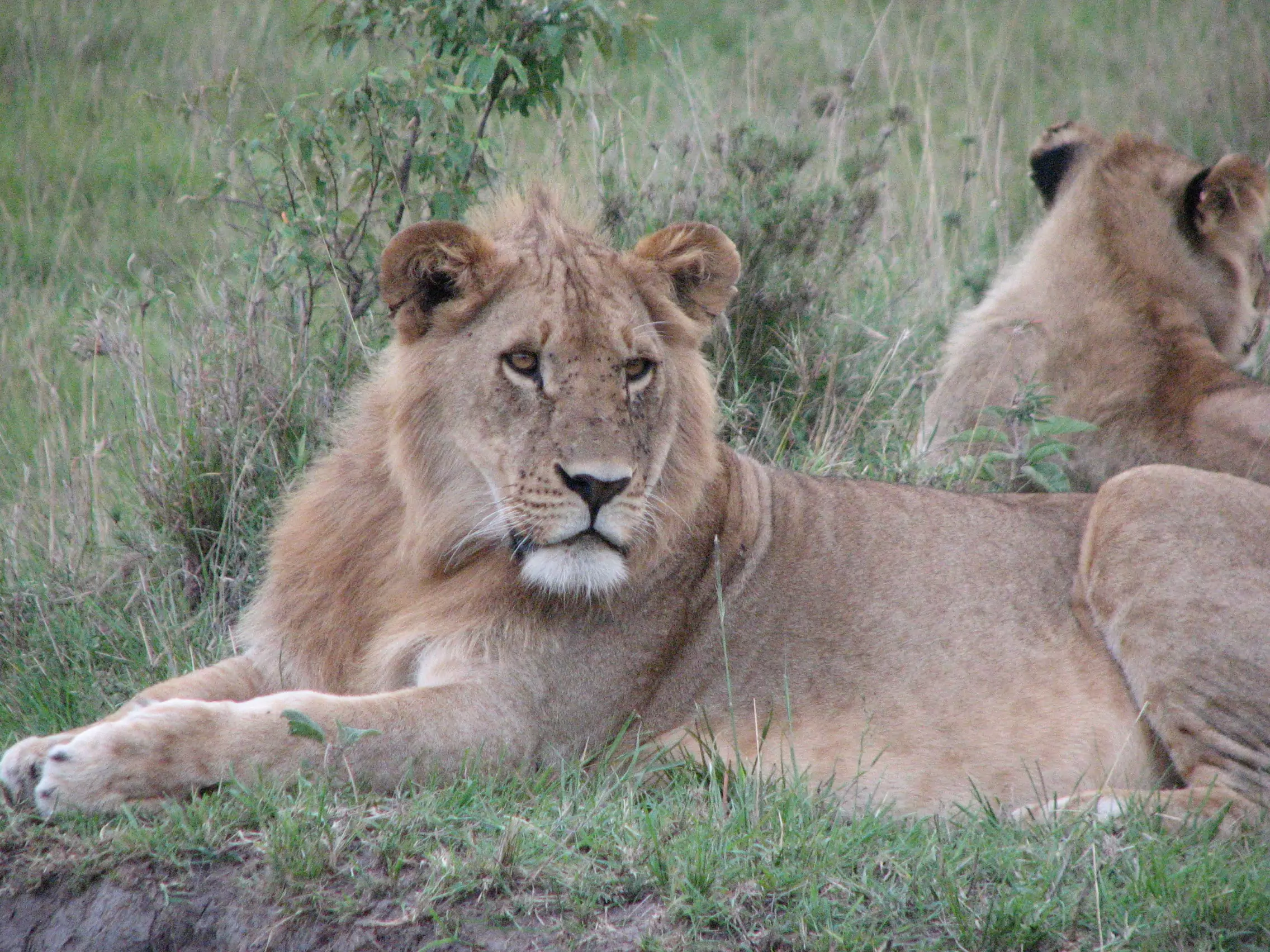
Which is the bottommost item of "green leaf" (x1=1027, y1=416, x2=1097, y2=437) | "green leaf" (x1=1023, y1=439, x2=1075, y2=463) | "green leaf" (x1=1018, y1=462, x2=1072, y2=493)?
"green leaf" (x1=1018, y1=462, x2=1072, y2=493)

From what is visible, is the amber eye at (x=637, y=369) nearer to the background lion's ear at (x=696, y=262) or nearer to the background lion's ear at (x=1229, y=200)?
the background lion's ear at (x=696, y=262)

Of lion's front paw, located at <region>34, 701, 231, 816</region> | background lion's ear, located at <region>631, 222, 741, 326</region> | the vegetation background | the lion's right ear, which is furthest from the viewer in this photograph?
background lion's ear, located at <region>631, 222, 741, 326</region>

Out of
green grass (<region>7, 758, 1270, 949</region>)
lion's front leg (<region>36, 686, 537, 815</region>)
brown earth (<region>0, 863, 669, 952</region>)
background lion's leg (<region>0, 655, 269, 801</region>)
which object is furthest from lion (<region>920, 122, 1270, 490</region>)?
brown earth (<region>0, 863, 669, 952</region>)

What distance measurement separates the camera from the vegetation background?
121 inches

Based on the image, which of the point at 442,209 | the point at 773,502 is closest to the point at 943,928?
the point at 773,502

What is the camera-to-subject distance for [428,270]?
3.66m

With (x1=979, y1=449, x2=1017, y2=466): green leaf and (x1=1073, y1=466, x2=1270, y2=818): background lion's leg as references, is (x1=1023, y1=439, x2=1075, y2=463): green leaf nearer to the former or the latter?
(x1=979, y1=449, x2=1017, y2=466): green leaf

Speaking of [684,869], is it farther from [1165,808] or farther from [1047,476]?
[1047,476]

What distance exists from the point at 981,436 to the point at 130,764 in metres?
3.26

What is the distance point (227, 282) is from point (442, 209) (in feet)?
3.19

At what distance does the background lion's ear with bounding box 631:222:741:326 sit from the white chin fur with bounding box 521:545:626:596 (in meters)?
0.87

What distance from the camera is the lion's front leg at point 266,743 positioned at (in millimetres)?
3180

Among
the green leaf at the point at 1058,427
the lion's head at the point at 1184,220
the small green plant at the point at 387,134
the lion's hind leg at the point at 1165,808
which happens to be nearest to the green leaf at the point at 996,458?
the green leaf at the point at 1058,427

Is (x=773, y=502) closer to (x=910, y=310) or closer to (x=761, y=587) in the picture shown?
(x=761, y=587)
